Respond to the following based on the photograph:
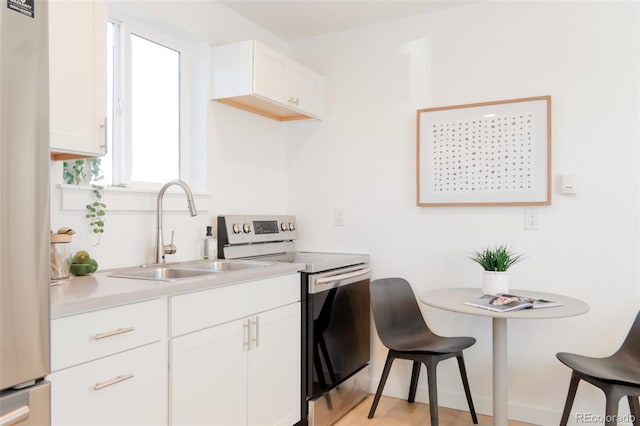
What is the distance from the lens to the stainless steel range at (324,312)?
8.05 feet

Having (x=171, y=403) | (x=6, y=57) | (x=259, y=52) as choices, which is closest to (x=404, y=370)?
(x=171, y=403)

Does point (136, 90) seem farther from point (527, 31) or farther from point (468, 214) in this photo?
point (527, 31)

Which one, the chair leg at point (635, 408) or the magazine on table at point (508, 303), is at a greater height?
the magazine on table at point (508, 303)

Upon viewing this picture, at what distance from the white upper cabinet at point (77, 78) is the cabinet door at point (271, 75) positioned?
982mm

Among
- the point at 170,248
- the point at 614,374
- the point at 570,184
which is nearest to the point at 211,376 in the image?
the point at 170,248

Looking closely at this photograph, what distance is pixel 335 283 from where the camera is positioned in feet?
8.67

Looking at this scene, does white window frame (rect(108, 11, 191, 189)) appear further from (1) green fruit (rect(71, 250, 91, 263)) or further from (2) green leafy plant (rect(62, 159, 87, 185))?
(1) green fruit (rect(71, 250, 91, 263))

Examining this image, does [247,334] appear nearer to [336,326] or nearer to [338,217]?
[336,326]

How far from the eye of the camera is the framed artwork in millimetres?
2637

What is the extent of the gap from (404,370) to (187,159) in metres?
1.92

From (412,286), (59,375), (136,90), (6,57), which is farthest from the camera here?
(412,286)

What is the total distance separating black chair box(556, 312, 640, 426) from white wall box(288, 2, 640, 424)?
0.66ft

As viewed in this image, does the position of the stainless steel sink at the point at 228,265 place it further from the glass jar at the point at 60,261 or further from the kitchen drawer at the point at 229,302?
the glass jar at the point at 60,261

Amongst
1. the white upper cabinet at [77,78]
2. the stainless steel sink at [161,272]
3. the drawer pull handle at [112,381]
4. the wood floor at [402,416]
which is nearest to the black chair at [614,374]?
the wood floor at [402,416]
